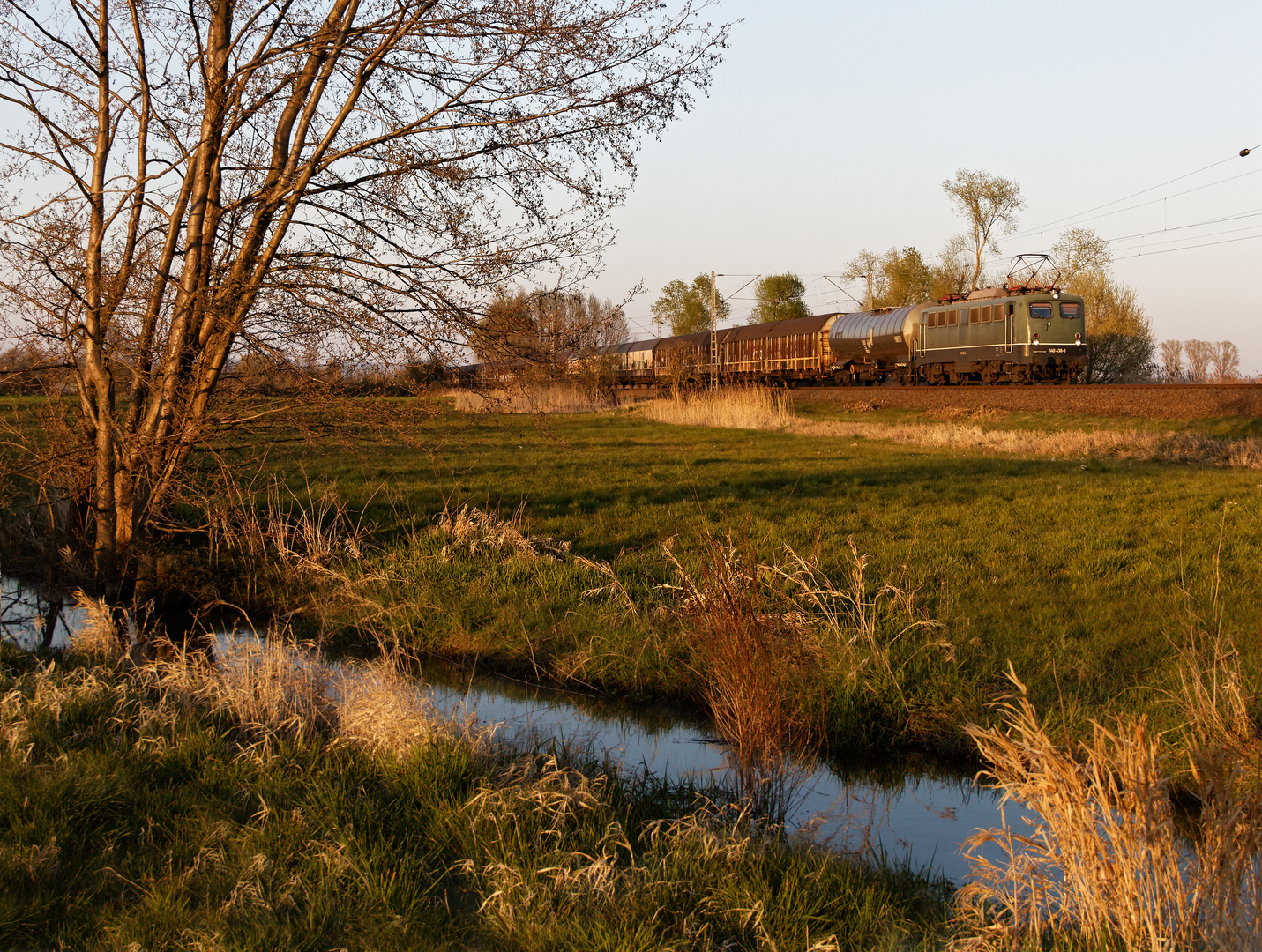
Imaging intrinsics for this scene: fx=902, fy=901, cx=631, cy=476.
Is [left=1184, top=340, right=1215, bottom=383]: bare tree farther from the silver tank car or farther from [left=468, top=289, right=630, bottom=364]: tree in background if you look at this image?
[left=468, top=289, right=630, bottom=364]: tree in background

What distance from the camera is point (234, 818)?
377 cm

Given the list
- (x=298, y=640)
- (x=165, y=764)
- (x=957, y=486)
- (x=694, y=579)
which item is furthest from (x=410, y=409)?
(x=957, y=486)

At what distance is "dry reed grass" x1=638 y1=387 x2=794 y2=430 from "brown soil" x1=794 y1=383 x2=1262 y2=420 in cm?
299

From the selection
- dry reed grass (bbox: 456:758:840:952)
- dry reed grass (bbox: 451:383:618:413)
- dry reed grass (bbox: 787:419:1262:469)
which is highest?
dry reed grass (bbox: 451:383:618:413)

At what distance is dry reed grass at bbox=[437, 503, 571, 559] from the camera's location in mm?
8734

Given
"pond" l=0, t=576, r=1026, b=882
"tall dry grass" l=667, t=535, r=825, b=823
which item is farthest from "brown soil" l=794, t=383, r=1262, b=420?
"tall dry grass" l=667, t=535, r=825, b=823

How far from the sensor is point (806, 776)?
491 cm

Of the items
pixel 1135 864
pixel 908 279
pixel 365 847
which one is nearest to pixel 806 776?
pixel 1135 864

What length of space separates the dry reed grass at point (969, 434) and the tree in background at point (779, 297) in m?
45.5

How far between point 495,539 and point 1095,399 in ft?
57.4

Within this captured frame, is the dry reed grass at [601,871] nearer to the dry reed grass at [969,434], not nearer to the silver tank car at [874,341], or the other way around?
the dry reed grass at [969,434]

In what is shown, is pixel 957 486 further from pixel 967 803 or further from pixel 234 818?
pixel 234 818

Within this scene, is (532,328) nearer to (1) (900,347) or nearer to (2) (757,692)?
(2) (757,692)

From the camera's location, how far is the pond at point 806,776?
4.32m
